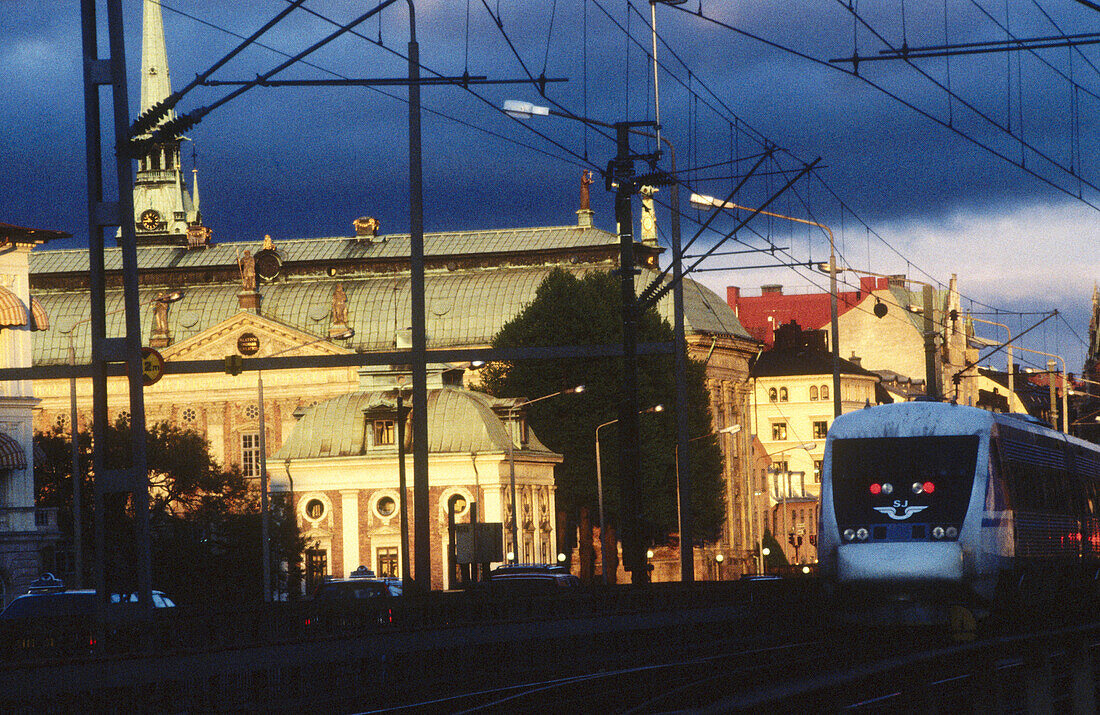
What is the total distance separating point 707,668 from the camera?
23031 mm

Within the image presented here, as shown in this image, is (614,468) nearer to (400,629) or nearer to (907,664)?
A: (400,629)

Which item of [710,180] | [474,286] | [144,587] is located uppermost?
[474,286]

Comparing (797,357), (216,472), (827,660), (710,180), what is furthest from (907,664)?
(797,357)

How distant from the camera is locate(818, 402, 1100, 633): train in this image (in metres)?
23.5

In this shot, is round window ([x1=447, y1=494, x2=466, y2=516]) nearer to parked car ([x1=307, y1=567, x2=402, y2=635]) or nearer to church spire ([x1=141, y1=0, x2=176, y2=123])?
parked car ([x1=307, y1=567, x2=402, y2=635])

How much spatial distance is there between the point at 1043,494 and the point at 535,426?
2171 inches

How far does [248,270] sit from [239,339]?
27.0 ft

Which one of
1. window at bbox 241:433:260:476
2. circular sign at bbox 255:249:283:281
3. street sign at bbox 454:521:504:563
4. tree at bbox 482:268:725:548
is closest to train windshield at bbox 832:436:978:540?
street sign at bbox 454:521:504:563

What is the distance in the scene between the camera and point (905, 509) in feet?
79.9

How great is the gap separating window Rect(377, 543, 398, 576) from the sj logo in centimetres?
5554

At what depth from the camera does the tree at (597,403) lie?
3145 inches

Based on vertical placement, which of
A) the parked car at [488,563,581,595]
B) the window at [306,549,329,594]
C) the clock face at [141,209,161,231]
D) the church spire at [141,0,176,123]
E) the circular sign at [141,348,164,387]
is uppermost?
the church spire at [141,0,176,123]

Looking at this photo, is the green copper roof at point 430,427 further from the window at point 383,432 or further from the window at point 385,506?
→ the window at point 385,506

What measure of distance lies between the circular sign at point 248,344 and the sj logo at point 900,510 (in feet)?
270
